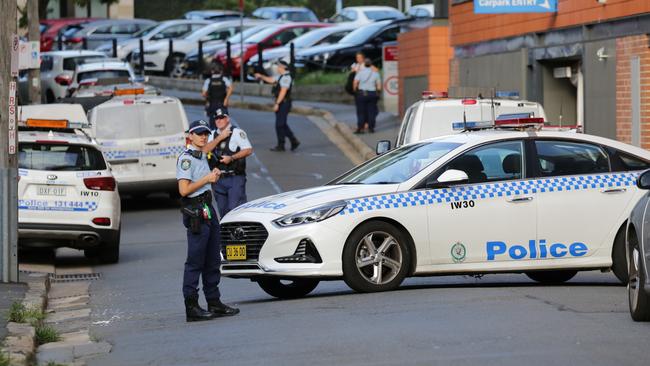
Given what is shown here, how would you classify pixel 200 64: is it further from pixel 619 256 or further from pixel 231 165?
pixel 619 256

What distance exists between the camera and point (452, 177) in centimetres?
1260

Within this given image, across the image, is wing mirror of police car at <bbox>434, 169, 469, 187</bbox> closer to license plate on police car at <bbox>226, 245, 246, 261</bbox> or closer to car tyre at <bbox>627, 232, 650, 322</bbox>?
license plate on police car at <bbox>226, 245, 246, 261</bbox>

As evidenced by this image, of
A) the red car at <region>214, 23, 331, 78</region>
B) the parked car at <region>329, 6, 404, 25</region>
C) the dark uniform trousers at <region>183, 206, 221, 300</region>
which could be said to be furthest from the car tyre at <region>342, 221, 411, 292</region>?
the parked car at <region>329, 6, 404, 25</region>

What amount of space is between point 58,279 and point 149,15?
203ft

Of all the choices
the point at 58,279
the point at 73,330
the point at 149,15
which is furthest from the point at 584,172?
the point at 149,15

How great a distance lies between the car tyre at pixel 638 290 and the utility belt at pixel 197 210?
11.3 ft

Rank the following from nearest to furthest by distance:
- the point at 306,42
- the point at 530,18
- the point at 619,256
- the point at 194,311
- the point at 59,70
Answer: the point at 194,311 < the point at 619,256 < the point at 530,18 < the point at 59,70 < the point at 306,42

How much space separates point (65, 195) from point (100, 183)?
0.48m

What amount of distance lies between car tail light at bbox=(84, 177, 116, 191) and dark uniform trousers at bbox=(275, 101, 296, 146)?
11644 millimetres

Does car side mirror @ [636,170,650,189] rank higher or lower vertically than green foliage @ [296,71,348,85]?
lower

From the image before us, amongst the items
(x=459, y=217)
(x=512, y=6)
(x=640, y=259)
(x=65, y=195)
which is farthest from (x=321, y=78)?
(x=640, y=259)

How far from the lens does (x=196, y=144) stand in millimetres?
12188

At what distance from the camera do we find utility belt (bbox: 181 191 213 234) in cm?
1196

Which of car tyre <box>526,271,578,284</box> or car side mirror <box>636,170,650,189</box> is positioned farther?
car tyre <box>526,271,578,284</box>
